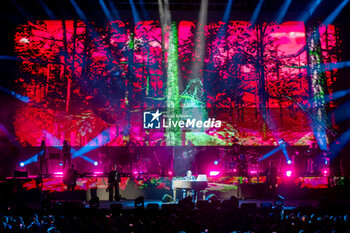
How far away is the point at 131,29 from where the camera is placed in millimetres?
16953

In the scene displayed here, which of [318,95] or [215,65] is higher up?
[215,65]

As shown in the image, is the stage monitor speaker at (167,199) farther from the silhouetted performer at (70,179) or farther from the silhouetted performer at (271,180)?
the silhouetted performer at (271,180)

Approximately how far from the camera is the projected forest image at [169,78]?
16.6m

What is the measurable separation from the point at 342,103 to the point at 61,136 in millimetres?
12422

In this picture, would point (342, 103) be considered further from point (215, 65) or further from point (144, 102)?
point (144, 102)

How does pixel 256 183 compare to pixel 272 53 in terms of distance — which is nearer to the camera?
pixel 256 183

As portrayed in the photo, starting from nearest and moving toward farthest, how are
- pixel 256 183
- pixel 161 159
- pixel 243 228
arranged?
pixel 243 228 < pixel 256 183 < pixel 161 159

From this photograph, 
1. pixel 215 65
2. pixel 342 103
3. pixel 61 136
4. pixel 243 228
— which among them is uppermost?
pixel 215 65

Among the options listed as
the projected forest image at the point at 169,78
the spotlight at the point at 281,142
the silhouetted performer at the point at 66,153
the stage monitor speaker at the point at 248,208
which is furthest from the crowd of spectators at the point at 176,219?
the projected forest image at the point at 169,78

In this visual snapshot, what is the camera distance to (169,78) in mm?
16812

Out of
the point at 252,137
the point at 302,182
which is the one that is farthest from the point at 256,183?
the point at 252,137

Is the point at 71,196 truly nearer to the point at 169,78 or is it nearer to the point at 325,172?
the point at 169,78

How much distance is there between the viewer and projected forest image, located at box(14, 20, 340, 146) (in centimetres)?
1658

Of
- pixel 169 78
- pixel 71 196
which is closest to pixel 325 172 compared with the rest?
pixel 169 78
